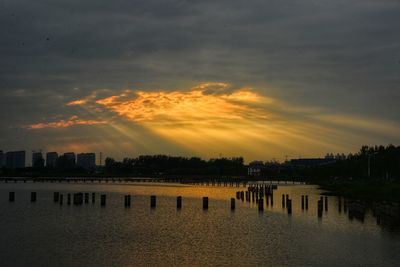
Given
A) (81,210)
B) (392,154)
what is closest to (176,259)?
A: (81,210)

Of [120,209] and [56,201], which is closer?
[120,209]

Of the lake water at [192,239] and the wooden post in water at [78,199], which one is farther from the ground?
the wooden post in water at [78,199]

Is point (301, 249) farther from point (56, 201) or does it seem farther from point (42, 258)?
point (56, 201)

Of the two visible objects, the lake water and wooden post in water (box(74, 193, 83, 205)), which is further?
wooden post in water (box(74, 193, 83, 205))

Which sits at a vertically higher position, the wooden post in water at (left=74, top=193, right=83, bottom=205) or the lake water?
the wooden post in water at (left=74, top=193, right=83, bottom=205)

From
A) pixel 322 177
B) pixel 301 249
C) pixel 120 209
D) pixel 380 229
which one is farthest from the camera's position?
pixel 322 177

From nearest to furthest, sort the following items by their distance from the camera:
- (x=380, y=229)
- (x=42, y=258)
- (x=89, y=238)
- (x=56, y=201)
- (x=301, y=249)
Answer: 1. (x=42, y=258)
2. (x=301, y=249)
3. (x=89, y=238)
4. (x=380, y=229)
5. (x=56, y=201)

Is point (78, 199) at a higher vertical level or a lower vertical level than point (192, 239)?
higher

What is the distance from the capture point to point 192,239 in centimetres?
3566

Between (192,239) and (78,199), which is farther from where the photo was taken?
(78,199)

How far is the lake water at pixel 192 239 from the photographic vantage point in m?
27.7

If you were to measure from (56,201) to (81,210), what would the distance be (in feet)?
42.9

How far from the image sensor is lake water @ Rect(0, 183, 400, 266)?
2772 centimetres

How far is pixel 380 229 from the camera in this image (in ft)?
136
